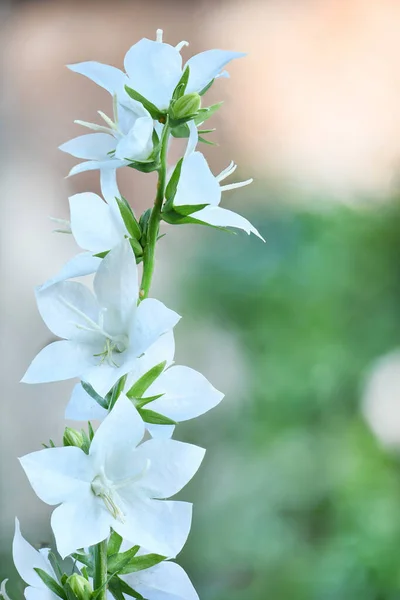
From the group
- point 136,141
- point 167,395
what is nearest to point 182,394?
point 167,395

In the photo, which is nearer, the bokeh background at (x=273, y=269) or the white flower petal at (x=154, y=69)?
the white flower petal at (x=154, y=69)

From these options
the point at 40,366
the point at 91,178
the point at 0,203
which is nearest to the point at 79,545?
the point at 40,366

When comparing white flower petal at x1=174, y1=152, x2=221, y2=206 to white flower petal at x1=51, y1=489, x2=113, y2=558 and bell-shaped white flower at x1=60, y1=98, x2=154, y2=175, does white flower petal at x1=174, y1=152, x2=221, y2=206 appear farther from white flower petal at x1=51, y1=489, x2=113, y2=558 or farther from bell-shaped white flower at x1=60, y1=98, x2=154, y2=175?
white flower petal at x1=51, y1=489, x2=113, y2=558

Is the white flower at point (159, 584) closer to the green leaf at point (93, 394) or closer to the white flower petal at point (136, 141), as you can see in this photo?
the green leaf at point (93, 394)

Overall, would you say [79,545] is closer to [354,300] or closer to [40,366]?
[40,366]

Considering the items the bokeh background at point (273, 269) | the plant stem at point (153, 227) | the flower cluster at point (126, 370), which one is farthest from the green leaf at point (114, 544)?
the bokeh background at point (273, 269)

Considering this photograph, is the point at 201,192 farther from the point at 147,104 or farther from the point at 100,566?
the point at 100,566
